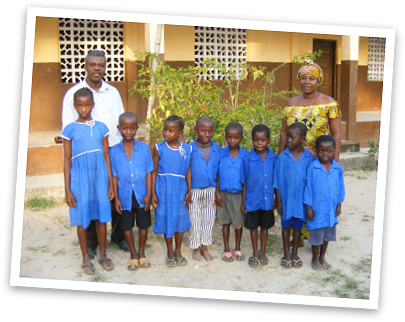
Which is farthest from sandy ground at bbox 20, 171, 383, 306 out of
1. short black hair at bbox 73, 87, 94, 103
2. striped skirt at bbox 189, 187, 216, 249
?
short black hair at bbox 73, 87, 94, 103

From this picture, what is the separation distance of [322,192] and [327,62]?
548 centimetres

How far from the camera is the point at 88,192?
2.96 metres

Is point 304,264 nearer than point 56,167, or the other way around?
point 304,264

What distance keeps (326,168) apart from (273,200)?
53 cm

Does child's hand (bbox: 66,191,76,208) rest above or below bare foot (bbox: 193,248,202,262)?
above

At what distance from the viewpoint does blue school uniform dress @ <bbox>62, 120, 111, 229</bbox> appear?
2907mm

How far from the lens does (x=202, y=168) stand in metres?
3.17

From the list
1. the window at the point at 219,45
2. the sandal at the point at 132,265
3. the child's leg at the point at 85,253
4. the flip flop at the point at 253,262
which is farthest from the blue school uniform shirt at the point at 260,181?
the window at the point at 219,45

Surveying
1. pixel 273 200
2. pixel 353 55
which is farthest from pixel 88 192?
pixel 353 55

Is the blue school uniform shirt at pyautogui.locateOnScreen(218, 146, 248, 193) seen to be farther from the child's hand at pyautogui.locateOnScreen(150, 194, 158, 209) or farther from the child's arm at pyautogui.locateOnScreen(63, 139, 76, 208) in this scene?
the child's arm at pyautogui.locateOnScreen(63, 139, 76, 208)

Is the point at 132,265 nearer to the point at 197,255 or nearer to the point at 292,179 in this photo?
the point at 197,255

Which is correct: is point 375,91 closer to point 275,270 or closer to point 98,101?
point 275,270

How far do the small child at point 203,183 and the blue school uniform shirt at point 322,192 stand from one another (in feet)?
2.64

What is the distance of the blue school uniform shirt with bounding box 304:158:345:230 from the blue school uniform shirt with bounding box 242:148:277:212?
1.01 ft
